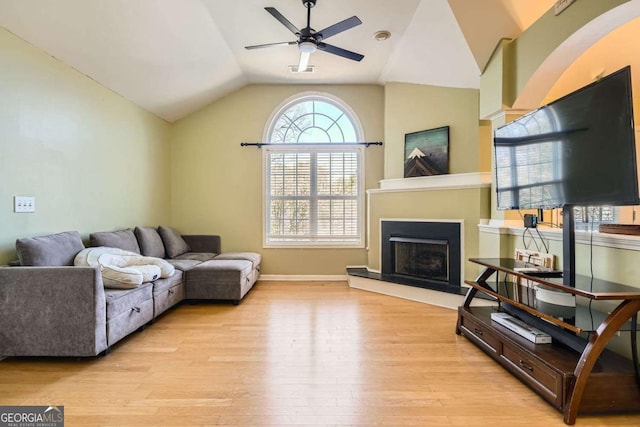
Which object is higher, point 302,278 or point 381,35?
point 381,35

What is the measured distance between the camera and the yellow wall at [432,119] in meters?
3.74

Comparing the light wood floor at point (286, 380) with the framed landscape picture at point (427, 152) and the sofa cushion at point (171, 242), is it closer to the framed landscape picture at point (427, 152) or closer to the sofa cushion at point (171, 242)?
the sofa cushion at point (171, 242)

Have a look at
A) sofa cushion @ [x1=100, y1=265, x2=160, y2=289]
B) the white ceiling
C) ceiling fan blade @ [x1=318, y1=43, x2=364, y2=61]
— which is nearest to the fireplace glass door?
the white ceiling

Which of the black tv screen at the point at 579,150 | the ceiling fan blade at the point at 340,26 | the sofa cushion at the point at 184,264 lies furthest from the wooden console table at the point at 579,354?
the sofa cushion at the point at 184,264

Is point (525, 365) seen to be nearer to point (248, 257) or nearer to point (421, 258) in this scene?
point (421, 258)

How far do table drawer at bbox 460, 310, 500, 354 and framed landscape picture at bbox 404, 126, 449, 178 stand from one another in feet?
6.49

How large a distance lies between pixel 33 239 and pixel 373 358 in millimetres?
2814

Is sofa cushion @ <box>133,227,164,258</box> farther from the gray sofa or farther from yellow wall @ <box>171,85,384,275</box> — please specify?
the gray sofa

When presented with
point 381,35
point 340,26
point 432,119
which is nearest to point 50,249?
point 340,26

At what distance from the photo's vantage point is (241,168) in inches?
192

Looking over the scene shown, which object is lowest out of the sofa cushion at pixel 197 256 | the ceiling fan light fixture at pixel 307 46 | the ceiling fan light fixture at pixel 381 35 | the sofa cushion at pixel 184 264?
the sofa cushion at pixel 184 264

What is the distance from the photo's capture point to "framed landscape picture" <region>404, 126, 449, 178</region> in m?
3.95

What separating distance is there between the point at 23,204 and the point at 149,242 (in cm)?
148

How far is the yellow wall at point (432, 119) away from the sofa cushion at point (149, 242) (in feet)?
10.8
